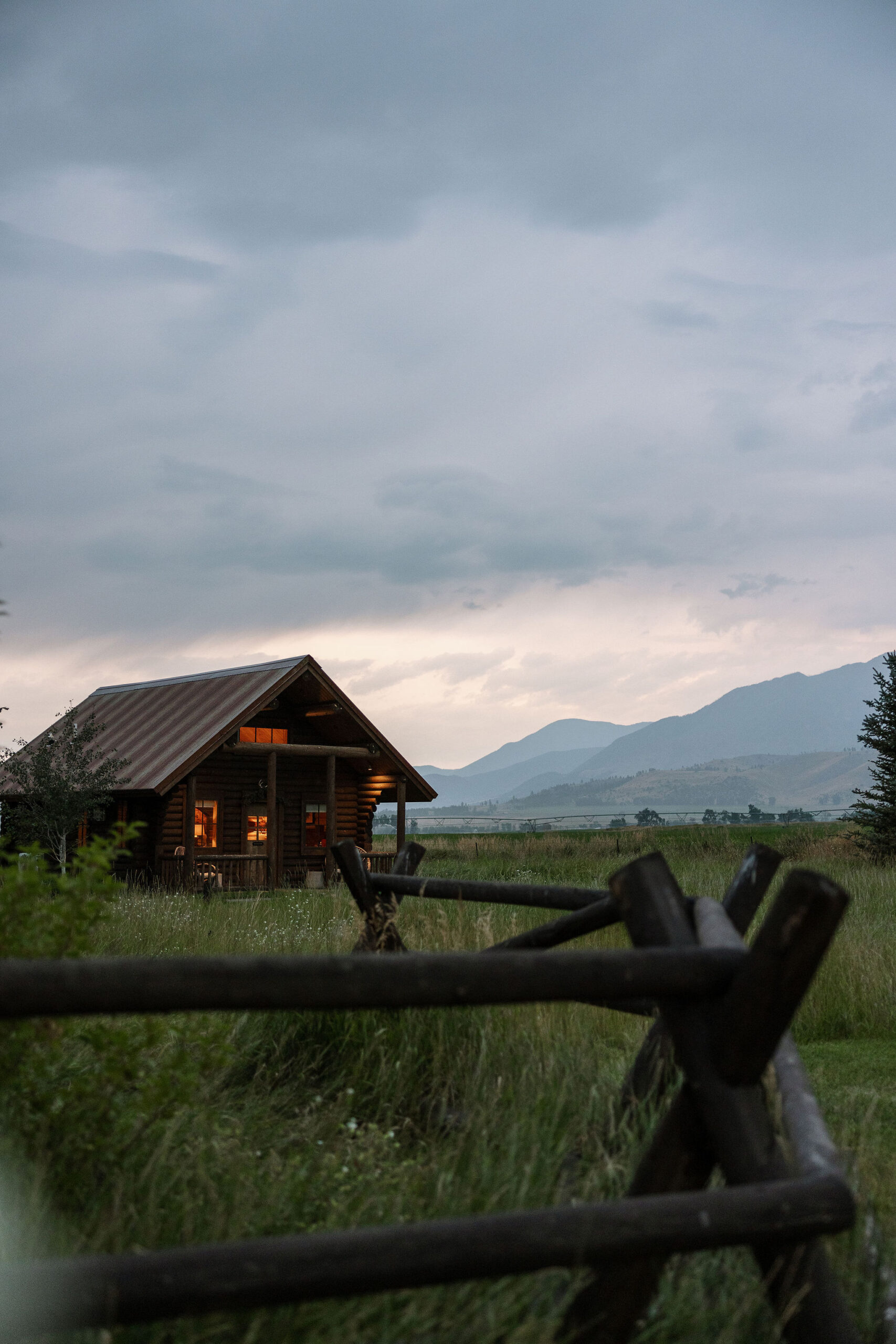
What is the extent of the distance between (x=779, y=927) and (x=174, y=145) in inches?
893

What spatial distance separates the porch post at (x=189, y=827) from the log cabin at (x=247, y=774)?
0.03 metres

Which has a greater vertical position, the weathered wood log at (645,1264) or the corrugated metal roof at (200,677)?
the corrugated metal roof at (200,677)

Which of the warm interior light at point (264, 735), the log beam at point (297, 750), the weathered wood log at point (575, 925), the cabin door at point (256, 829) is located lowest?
the cabin door at point (256, 829)

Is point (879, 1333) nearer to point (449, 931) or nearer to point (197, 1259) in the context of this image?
point (197, 1259)

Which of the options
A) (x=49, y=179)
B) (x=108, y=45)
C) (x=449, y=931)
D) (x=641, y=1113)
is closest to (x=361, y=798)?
(x=49, y=179)

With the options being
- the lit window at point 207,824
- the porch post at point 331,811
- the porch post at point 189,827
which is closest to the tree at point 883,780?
the porch post at point 331,811

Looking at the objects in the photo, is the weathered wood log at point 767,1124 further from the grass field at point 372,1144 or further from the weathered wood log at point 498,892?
the weathered wood log at point 498,892

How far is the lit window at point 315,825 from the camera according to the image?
25641 mm

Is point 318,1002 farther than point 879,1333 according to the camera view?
No

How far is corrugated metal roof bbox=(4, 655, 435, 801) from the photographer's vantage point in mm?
21156

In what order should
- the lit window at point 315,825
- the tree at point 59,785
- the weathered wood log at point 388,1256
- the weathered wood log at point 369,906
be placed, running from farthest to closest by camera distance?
1. the lit window at point 315,825
2. the tree at point 59,785
3. the weathered wood log at point 369,906
4. the weathered wood log at point 388,1256

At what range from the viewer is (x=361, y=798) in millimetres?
27141

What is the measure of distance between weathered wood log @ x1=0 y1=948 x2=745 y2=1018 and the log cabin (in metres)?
18.8

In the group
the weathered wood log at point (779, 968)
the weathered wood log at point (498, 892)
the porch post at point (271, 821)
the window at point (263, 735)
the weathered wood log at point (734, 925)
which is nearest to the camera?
the weathered wood log at point (779, 968)
